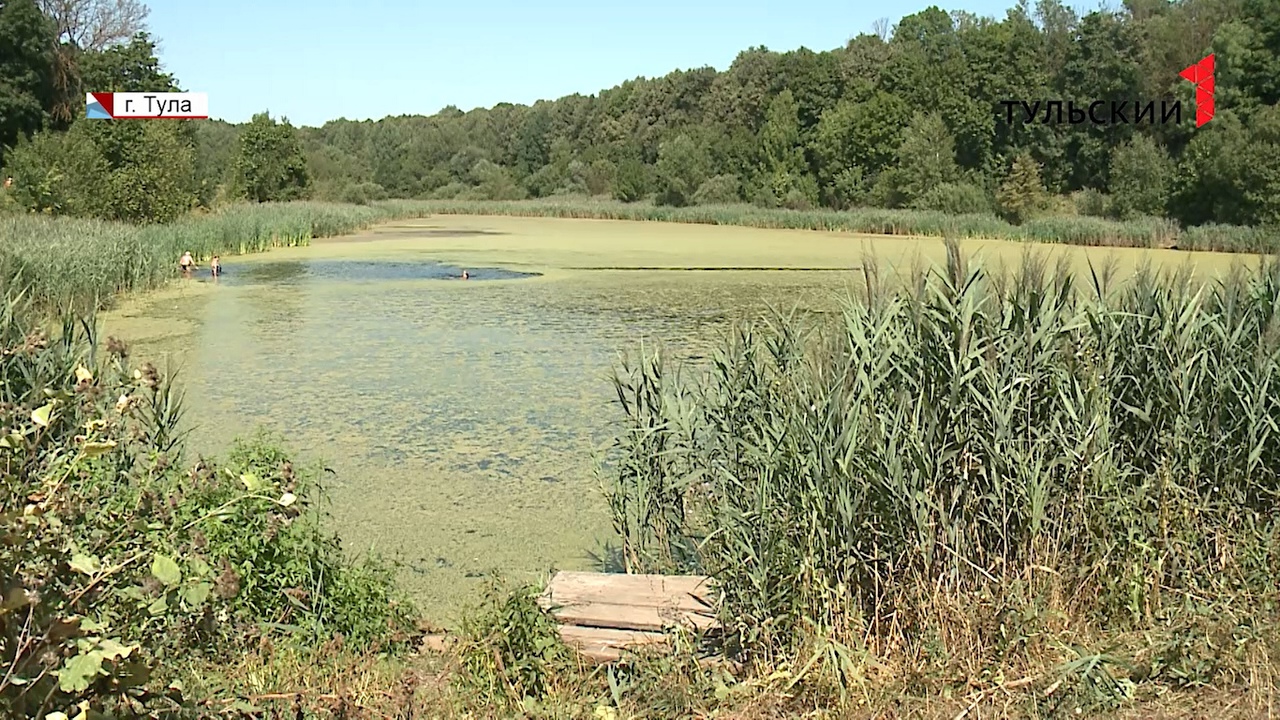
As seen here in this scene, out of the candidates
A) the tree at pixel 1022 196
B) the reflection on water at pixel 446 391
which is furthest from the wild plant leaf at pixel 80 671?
the tree at pixel 1022 196

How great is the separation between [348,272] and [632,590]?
9997 millimetres

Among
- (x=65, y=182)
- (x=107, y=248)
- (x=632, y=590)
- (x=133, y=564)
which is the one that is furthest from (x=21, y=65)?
(x=133, y=564)

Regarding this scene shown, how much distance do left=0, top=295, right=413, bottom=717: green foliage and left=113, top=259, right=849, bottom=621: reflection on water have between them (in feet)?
1.51

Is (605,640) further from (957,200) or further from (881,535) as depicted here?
(957,200)

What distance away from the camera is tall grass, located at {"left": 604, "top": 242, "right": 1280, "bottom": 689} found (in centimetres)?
230

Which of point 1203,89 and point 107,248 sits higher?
point 1203,89

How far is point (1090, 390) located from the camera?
8.80 feet

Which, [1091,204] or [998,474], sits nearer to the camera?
[998,474]

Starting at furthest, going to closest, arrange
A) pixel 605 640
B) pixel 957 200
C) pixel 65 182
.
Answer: pixel 957 200 → pixel 65 182 → pixel 605 640

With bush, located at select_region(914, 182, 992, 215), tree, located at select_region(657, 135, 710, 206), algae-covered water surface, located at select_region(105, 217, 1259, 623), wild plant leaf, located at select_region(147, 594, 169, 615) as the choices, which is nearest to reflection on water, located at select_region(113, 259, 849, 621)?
algae-covered water surface, located at select_region(105, 217, 1259, 623)

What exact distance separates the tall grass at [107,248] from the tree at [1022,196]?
14288mm

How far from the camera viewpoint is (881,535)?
2424 mm

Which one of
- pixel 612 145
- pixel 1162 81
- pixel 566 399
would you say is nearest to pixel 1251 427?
pixel 566 399

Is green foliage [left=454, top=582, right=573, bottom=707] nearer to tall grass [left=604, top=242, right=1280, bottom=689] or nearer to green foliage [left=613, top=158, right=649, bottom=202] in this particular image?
tall grass [left=604, top=242, right=1280, bottom=689]
